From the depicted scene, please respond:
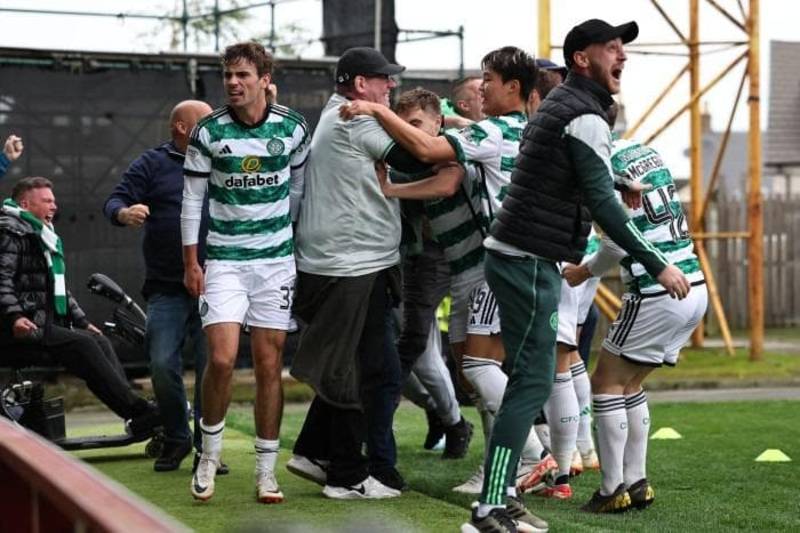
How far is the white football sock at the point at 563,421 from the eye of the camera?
7.42 metres

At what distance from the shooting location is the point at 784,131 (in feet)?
139

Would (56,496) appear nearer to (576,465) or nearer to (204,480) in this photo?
(204,480)

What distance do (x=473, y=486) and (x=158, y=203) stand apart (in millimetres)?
2433

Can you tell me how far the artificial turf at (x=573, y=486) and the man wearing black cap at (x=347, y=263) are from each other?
1.09 ft

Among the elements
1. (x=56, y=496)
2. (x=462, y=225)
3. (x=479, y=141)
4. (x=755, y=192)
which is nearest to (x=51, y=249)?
(x=462, y=225)

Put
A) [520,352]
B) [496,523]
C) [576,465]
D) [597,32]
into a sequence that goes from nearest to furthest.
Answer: [496,523] < [520,352] < [597,32] < [576,465]

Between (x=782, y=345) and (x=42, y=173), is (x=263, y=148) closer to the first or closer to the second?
(x=42, y=173)

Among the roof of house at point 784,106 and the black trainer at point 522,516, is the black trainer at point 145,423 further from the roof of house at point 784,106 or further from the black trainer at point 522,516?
the roof of house at point 784,106

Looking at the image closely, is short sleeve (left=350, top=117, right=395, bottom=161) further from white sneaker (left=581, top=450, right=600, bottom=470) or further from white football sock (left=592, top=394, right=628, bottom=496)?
white sneaker (left=581, top=450, right=600, bottom=470)

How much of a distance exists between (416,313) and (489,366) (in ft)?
4.74

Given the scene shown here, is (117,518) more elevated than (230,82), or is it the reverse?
(230,82)

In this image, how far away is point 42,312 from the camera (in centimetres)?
902

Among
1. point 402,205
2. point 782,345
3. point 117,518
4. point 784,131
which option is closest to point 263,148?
point 402,205

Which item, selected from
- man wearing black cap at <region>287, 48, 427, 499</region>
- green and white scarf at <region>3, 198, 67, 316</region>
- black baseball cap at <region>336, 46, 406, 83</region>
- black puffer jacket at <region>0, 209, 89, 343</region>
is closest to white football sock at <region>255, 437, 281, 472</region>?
man wearing black cap at <region>287, 48, 427, 499</region>
